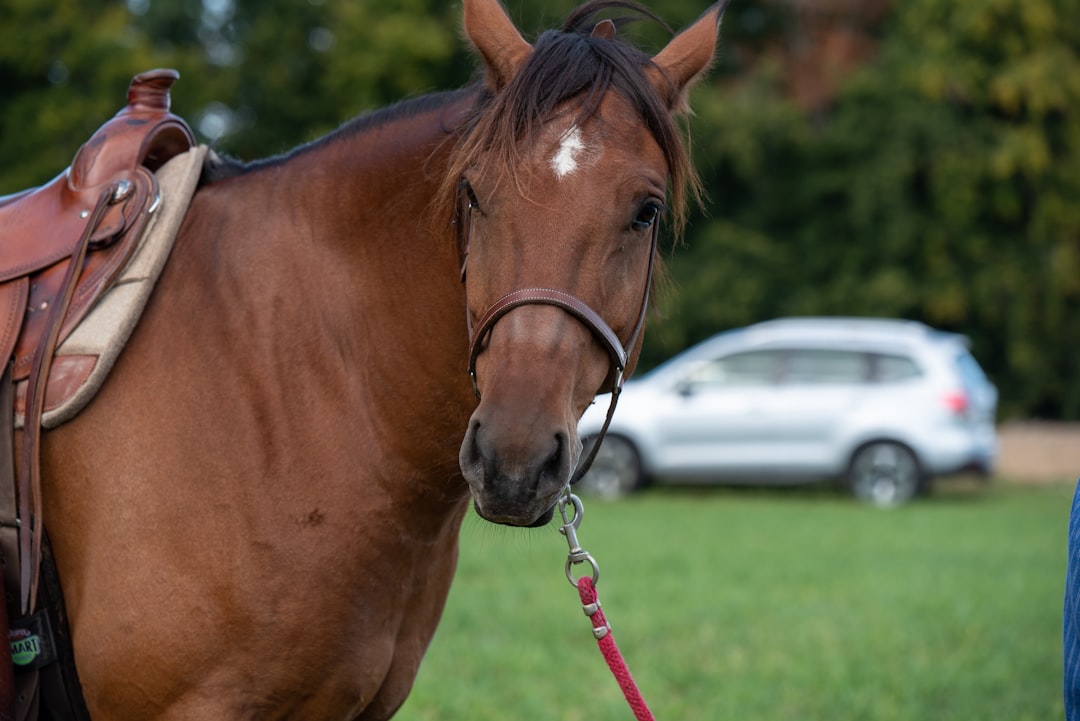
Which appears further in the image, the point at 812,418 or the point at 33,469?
A: the point at 812,418

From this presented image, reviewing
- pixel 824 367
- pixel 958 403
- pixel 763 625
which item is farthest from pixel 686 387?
pixel 763 625

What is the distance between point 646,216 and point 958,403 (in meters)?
12.1

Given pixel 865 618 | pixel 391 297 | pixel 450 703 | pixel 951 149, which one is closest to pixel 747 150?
pixel 951 149

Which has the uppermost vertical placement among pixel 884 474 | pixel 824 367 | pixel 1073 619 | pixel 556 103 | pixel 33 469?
pixel 556 103

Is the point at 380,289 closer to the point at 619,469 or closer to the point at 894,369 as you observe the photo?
the point at 619,469

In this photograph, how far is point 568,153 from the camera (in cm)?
204

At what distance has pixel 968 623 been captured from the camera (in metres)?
6.49

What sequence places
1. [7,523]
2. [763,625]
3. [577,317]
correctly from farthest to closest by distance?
[763,625]
[7,523]
[577,317]

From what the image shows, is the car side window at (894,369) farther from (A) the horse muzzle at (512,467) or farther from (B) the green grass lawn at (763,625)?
(A) the horse muzzle at (512,467)

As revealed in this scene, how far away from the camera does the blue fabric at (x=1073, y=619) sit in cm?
202

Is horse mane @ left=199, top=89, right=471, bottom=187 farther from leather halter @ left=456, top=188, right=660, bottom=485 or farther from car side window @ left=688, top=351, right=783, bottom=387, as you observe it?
car side window @ left=688, top=351, right=783, bottom=387

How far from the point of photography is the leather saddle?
7.02 ft

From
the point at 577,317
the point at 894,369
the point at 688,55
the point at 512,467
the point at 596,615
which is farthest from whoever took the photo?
the point at 894,369

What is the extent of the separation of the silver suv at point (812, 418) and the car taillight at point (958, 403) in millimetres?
12
